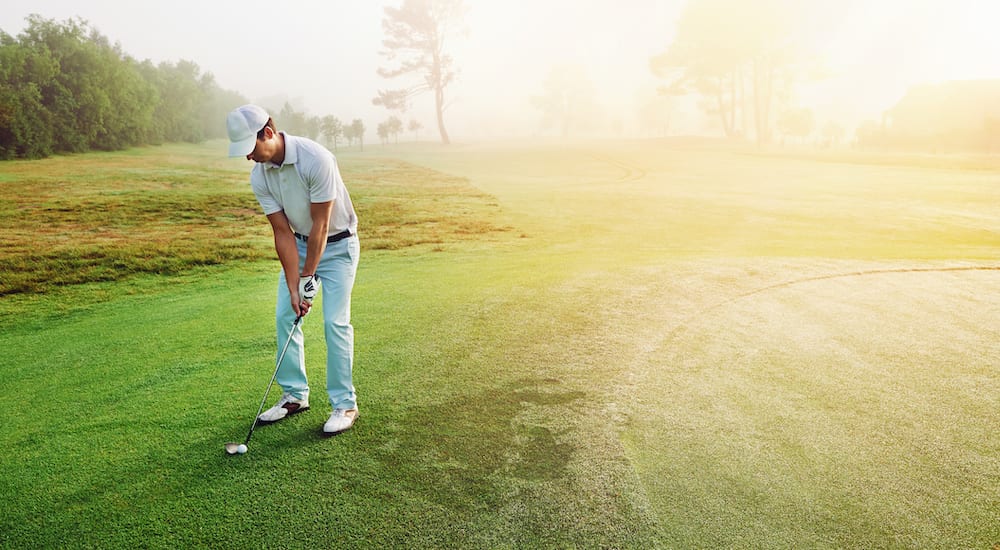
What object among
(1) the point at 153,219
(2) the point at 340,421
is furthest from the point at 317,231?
(1) the point at 153,219

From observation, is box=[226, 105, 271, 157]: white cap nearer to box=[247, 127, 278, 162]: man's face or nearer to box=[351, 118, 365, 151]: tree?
box=[247, 127, 278, 162]: man's face

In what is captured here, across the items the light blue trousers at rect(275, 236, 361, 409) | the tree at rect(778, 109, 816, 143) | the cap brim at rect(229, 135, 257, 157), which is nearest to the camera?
the cap brim at rect(229, 135, 257, 157)

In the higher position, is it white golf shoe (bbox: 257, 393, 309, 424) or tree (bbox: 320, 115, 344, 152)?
tree (bbox: 320, 115, 344, 152)

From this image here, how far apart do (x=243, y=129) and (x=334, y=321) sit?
136 centimetres

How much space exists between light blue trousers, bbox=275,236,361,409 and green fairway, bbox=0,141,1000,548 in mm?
320

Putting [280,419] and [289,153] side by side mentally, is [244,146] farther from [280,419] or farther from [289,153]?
[280,419]

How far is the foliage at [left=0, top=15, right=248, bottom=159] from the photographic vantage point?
98.8ft

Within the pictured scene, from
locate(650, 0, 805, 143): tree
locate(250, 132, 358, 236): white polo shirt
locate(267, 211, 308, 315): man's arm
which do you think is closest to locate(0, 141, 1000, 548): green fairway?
locate(267, 211, 308, 315): man's arm

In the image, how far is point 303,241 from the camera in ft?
12.9

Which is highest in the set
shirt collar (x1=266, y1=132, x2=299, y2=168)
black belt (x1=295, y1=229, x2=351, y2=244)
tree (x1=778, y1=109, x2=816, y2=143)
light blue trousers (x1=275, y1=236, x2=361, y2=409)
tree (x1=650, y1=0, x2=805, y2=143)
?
tree (x1=650, y1=0, x2=805, y2=143)

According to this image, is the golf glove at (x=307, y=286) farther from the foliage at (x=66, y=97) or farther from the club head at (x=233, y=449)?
the foliage at (x=66, y=97)

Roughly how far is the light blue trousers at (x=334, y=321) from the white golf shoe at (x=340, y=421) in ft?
0.13

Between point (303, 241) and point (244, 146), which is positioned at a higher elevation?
point (244, 146)

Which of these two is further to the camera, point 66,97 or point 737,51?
point 737,51
